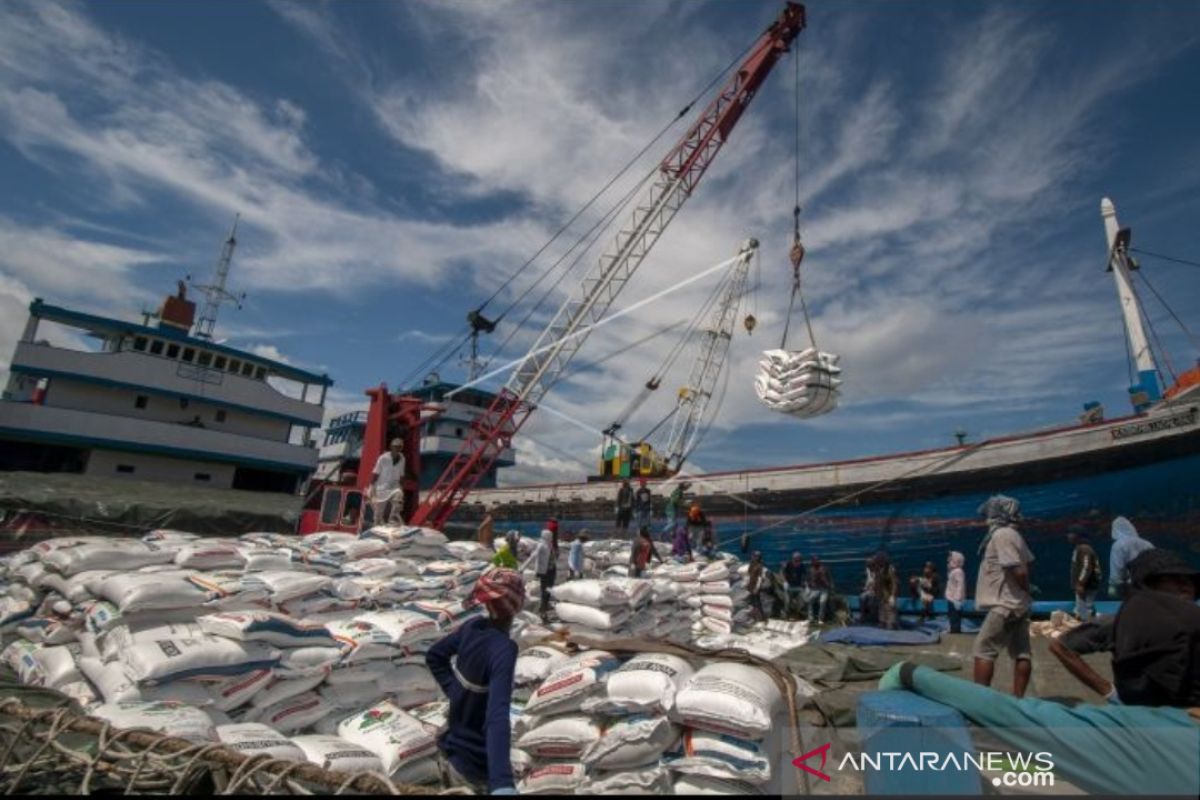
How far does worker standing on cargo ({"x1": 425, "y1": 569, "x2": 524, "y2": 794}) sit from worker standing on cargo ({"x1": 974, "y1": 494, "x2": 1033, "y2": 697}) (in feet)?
13.8

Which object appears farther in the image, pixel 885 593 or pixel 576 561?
pixel 576 561

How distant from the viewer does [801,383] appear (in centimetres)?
1281

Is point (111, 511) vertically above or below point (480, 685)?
above

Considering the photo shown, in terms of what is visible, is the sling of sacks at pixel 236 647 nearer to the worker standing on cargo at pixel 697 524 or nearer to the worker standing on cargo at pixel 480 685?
the worker standing on cargo at pixel 480 685

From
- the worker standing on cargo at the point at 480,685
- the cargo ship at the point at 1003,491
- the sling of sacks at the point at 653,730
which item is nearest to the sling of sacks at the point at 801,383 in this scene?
the cargo ship at the point at 1003,491

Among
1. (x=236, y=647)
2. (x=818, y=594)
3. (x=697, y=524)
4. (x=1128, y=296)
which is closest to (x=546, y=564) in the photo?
(x=818, y=594)

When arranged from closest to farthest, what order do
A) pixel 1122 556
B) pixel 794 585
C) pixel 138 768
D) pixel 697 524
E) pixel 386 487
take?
pixel 138 768
pixel 1122 556
pixel 386 487
pixel 794 585
pixel 697 524

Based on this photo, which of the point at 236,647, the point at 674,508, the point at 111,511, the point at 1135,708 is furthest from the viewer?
the point at 674,508

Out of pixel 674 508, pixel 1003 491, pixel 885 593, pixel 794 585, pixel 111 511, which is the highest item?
pixel 1003 491

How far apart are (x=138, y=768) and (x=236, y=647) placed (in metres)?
2.90

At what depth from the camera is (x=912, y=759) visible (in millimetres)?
2748

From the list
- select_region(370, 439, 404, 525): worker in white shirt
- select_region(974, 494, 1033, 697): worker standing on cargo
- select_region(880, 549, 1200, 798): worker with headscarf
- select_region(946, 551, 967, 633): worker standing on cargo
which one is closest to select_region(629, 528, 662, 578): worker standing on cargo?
select_region(370, 439, 404, 525): worker in white shirt

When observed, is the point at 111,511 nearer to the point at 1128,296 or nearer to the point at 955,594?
the point at 955,594

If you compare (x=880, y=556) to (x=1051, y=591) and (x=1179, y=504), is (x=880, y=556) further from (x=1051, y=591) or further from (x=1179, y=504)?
(x=1179, y=504)
